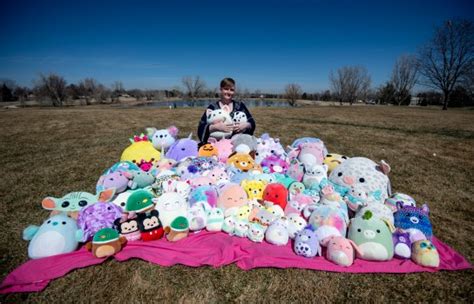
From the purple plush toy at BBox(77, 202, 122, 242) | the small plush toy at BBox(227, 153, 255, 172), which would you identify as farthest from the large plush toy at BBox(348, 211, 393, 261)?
the purple plush toy at BBox(77, 202, 122, 242)

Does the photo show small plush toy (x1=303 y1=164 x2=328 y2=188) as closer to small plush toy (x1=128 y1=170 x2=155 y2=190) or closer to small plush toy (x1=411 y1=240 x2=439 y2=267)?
small plush toy (x1=411 y1=240 x2=439 y2=267)

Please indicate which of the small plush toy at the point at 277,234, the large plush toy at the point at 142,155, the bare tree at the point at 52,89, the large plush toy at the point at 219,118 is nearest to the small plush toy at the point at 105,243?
the small plush toy at the point at 277,234

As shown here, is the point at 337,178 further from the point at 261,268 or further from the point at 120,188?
the point at 120,188

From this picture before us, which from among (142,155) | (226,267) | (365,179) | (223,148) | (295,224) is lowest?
(226,267)

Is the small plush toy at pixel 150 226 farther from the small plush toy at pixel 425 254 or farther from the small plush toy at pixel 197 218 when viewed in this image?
the small plush toy at pixel 425 254

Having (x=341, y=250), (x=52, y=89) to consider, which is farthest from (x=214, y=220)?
(x=52, y=89)

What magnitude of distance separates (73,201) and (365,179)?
4.24 m

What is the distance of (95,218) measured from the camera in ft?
9.93

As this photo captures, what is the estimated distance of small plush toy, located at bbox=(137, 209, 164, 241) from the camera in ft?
10.0

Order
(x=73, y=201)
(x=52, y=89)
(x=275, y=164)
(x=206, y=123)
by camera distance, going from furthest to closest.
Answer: (x=52, y=89), (x=206, y=123), (x=275, y=164), (x=73, y=201)

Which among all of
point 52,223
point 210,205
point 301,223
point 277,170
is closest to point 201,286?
point 210,205

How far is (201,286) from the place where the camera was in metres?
2.47

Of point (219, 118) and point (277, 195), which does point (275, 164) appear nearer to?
point (277, 195)

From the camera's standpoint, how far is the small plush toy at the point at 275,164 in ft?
14.9
